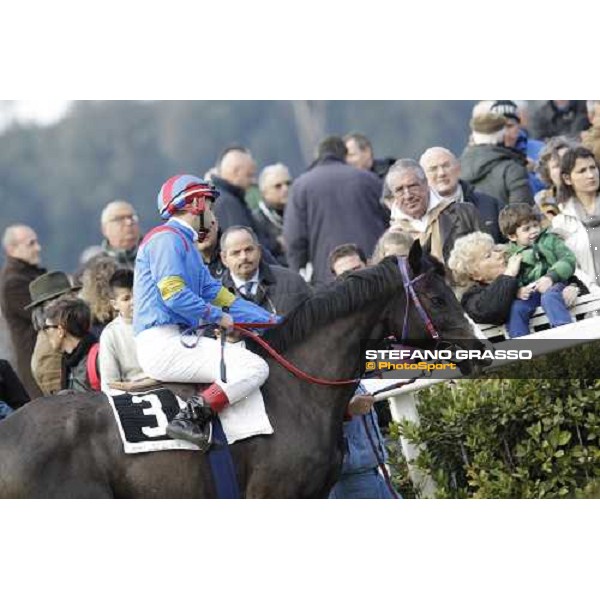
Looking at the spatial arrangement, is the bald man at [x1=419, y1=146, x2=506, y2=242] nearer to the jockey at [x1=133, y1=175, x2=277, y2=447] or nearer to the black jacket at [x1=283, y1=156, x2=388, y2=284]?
the black jacket at [x1=283, y1=156, x2=388, y2=284]

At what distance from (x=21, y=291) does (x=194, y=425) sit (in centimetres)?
243

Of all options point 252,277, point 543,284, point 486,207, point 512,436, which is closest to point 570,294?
point 543,284

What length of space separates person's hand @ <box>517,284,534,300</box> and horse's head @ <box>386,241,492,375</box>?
590mm

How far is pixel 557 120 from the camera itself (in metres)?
11.0

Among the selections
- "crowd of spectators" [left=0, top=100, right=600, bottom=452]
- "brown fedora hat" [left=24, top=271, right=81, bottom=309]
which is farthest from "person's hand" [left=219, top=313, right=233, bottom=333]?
"brown fedora hat" [left=24, top=271, right=81, bottom=309]

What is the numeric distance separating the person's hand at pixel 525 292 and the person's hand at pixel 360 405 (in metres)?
1.14

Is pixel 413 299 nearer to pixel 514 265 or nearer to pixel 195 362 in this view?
pixel 514 265

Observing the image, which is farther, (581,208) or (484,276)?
(581,208)

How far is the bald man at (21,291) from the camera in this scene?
9.68 meters

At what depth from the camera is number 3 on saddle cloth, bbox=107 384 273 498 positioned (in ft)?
26.8

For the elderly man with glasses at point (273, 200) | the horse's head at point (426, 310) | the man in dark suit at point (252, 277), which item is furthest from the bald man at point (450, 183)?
the elderly man with glasses at point (273, 200)

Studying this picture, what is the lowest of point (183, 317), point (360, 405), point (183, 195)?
point (360, 405)

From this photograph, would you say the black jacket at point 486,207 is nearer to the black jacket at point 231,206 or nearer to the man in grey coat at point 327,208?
the man in grey coat at point 327,208

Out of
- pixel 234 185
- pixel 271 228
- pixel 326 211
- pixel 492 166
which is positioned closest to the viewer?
pixel 492 166
